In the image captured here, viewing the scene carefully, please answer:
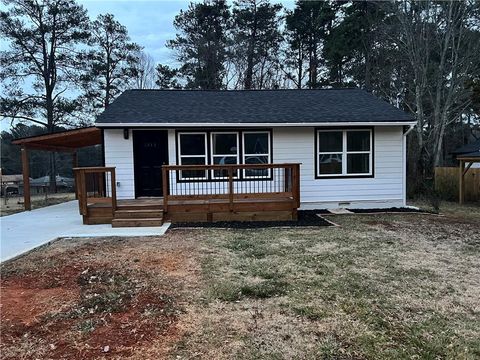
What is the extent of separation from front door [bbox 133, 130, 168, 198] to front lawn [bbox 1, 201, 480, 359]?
3.56 meters

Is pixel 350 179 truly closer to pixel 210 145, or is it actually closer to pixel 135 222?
pixel 210 145

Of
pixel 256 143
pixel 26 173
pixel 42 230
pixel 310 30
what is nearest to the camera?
pixel 42 230

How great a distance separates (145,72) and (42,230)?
19955mm

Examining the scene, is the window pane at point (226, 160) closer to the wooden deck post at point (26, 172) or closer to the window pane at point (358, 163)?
the window pane at point (358, 163)

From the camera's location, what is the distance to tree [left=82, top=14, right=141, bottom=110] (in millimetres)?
21922

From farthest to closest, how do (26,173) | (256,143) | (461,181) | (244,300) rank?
1. (461,181)
2. (26,173)
3. (256,143)
4. (244,300)

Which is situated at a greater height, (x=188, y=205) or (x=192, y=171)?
(x=192, y=171)

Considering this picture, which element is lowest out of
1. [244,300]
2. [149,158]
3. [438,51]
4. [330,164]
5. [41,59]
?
[244,300]

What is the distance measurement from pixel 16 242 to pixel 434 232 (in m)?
7.72

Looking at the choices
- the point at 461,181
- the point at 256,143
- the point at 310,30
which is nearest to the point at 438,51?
the point at 461,181

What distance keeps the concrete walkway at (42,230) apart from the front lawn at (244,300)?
1.48 ft

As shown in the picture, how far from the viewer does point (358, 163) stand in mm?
10289

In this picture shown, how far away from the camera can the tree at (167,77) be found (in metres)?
22.6

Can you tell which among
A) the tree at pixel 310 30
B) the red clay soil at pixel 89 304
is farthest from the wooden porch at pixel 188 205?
the tree at pixel 310 30
